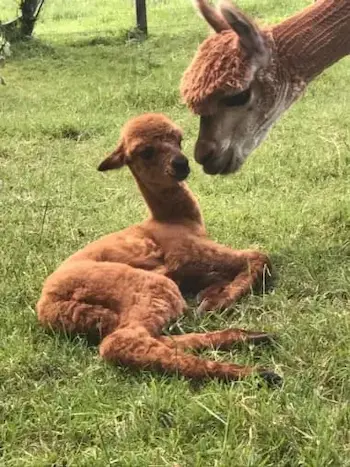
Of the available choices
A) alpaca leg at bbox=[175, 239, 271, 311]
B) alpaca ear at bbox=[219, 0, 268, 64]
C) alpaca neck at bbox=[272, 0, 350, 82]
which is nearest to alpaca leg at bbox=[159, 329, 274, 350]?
alpaca leg at bbox=[175, 239, 271, 311]

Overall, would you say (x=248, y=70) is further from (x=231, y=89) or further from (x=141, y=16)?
(x=141, y=16)

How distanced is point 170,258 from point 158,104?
4537 millimetres

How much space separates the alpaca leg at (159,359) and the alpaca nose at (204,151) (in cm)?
113

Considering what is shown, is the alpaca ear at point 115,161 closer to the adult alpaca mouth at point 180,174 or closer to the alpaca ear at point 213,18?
the adult alpaca mouth at point 180,174

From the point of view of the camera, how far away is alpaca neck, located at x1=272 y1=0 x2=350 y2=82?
3.67 meters

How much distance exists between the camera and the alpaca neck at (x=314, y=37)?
367 centimetres

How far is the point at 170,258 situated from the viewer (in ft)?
10.8

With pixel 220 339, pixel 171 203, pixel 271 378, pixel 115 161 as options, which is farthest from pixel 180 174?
pixel 271 378

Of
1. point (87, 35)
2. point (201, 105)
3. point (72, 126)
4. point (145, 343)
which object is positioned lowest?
point (87, 35)

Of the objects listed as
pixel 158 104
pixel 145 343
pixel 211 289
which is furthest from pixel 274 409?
pixel 158 104

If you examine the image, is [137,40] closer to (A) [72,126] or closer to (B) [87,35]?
(B) [87,35]

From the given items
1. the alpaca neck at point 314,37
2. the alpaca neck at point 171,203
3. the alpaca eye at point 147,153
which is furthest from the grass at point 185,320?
the alpaca neck at point 314,37

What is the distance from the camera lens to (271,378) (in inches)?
101

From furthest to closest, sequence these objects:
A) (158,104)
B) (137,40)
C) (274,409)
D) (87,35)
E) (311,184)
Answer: (87,35)
(137,40)
(158,104)
(311,184)
(274,409)
